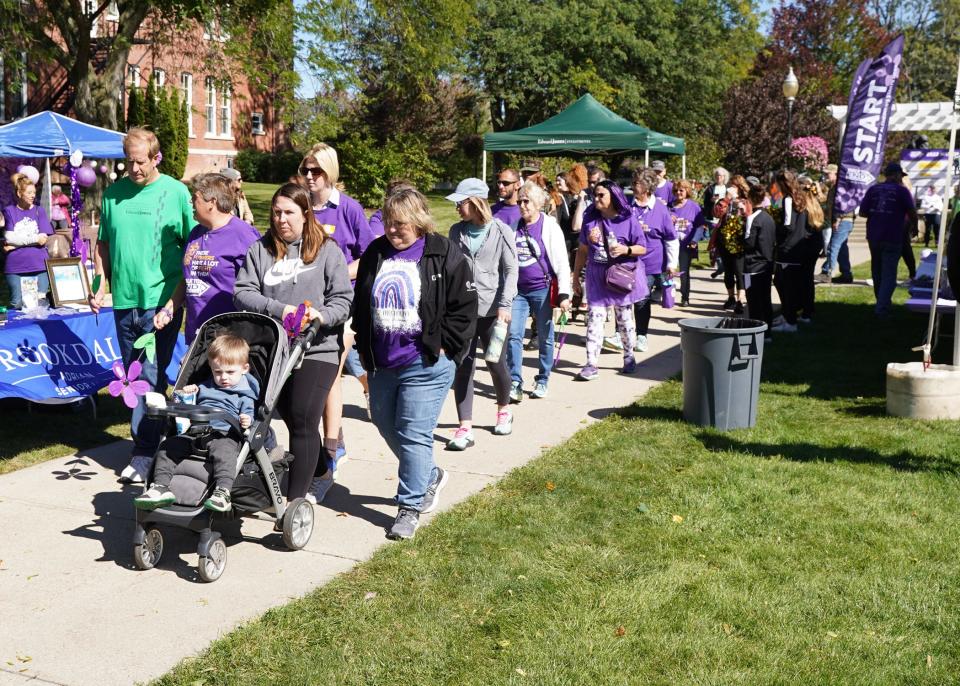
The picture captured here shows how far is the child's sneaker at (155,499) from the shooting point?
15.8 ft

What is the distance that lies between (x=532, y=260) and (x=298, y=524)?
400 cm

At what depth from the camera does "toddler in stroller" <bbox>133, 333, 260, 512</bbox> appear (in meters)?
4.89

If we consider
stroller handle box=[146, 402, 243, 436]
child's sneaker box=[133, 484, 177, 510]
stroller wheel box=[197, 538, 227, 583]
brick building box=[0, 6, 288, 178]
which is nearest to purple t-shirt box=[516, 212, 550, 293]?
stroller handle box=[146, 402, 243, 436]

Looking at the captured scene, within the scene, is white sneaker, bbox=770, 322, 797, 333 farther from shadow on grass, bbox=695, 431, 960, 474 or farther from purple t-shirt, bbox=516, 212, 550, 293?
shadow on grass, bbox=695, 431, 960, 474

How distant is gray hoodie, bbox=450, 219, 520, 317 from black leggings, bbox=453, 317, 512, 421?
0.18 m

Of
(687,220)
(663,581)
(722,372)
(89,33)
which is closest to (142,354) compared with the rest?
(663,581)

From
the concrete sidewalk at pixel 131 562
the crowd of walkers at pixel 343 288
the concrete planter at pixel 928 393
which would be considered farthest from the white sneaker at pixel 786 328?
the concrete sidewalk at pixel 131 562

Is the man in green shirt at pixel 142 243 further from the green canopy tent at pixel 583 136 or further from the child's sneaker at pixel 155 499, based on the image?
the green canopy tent at pixel 583 136

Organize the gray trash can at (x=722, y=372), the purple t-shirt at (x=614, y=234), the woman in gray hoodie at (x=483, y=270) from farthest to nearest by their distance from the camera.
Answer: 1. the purple t-shirt at (x=614, y=234)
2. the gray trash can at (x=722, y=372)
3. the woman in gray hoodie at (x=483, y=270)

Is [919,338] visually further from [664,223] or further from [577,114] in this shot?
[577,114]

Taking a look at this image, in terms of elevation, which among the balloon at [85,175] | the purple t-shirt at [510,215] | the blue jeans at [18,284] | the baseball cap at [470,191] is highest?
the balloon at [85,175]

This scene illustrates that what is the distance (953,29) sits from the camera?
236 ft

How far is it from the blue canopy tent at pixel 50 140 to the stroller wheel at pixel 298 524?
1365cm

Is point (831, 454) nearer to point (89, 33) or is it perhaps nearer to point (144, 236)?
point (144, 236)
